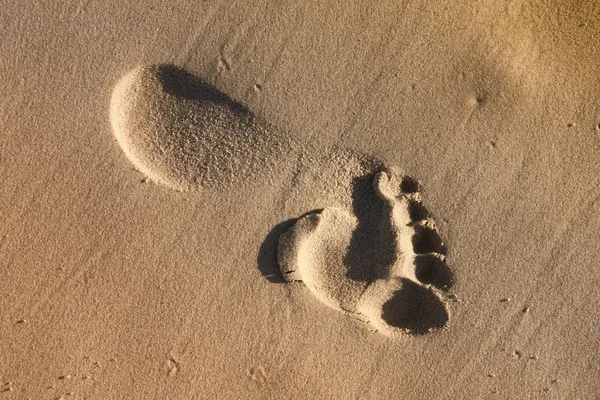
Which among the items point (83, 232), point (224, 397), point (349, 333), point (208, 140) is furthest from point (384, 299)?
point (83, 232)

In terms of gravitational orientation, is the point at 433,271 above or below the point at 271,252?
above

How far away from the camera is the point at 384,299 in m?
2.56

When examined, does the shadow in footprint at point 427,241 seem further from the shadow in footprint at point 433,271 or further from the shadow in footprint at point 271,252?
the shadow in footprint at point 271,252

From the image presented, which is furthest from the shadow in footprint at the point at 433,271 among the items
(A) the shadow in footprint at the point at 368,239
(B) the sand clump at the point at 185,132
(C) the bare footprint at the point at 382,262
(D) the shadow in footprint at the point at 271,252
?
(B) the sand clump at the point at 185,132

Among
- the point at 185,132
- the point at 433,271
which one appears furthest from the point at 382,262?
the point at 185,132

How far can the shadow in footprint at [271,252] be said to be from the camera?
8.46 feet

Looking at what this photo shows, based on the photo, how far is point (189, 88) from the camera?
2.57 metres

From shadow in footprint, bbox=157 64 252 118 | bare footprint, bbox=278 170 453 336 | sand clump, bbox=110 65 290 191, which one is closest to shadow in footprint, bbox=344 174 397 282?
bare footprint, bbox=278 170 453 336

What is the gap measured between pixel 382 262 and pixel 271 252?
46cm

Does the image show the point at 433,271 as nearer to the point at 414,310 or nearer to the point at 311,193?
the point at 414,310

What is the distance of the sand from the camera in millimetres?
2559

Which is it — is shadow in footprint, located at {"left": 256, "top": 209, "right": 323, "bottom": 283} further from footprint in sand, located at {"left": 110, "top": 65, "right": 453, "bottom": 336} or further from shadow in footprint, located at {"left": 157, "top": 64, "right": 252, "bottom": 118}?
shadow in footprint, located at {"left": 157, "top": 64, "right": 252, "bottom": 118}

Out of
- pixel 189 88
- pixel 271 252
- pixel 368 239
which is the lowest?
pixel 271 252

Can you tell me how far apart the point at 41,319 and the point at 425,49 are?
1.95 meters
